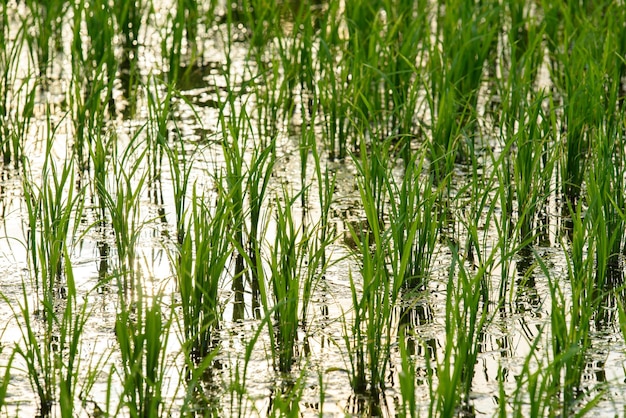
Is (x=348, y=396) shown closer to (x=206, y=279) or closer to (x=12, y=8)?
(x=206, y=279)


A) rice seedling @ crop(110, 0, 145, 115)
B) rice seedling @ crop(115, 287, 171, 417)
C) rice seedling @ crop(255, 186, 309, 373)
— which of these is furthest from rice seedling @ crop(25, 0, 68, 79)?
rice seedling @ crop(115, 287, 171, 417)

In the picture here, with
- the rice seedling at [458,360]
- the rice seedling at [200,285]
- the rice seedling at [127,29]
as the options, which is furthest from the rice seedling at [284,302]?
the rice seedling at [127,29]

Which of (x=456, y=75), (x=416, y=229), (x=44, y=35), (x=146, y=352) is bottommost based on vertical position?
(x=146, y=352)

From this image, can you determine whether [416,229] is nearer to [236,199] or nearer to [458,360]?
[236,199]

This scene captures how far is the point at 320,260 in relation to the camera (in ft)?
10.1

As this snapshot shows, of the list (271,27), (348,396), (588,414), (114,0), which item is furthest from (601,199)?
(114,0)

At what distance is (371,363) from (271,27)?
2834 millimetres

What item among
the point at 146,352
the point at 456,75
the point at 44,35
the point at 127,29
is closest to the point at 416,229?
the point at 146,352

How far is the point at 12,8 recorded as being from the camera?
5602 millimetres

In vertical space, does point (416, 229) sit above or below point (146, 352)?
above

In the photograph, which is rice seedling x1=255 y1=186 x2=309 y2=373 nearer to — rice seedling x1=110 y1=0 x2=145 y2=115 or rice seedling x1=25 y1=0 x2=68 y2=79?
rice seedling x1=25 y1=0 x2=68 y2=79

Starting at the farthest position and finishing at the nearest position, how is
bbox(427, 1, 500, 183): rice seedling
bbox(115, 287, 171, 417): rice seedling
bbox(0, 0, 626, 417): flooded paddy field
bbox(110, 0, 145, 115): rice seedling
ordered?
bbox(110, 0, 145, 115): rice seedling
bbox(427, 1, 500, 183): rice seedling
bbox(0, 0, 626, 417): flooded paddy field
bbox(115, 287, 171, 417): rice seedling

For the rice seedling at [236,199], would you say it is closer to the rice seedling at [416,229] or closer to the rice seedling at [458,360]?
the rice seedling at [416,229]

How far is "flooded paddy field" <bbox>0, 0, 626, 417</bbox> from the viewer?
2307mm
